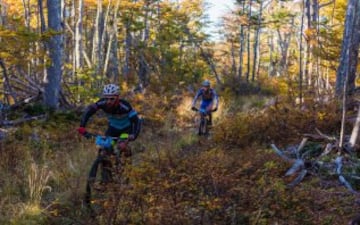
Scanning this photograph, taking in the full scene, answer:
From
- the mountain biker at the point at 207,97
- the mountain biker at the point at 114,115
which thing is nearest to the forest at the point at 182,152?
the mountain biker at the point at 114,115

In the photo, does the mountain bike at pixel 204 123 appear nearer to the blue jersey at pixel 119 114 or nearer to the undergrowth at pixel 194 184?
the undergrowth at pixel 194 184

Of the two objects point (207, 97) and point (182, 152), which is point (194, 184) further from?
point (207, 97)

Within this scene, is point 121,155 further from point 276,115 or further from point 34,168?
point 276,115

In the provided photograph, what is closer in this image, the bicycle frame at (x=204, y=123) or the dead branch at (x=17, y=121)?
the dead branch at (x=17, y=121)

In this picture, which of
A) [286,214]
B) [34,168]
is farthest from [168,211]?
[34,168]

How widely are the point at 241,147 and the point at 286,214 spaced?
5.00m

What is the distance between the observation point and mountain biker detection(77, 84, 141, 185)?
662 centimetres

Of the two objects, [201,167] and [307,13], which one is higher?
[307,13]

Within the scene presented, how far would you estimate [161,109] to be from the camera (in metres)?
17.3

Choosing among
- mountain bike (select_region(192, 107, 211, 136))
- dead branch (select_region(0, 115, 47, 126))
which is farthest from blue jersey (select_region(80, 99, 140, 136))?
mountain bike (select_region(192, 107, 211, 136))

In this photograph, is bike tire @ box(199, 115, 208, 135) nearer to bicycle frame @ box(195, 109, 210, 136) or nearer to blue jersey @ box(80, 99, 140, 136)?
bicycle frame @ box(195, 109, 210, 136)

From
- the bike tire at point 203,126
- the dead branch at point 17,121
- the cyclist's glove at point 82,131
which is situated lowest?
the bike tire at point 203,126

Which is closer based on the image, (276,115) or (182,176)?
(182,176)

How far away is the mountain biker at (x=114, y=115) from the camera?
21.7ft
